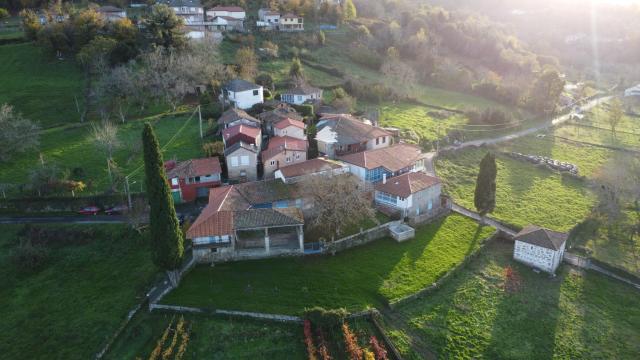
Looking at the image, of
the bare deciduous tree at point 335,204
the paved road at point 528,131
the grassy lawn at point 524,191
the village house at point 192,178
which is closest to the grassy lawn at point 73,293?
the village house at point 192,178

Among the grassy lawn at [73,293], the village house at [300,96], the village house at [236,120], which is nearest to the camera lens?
the grassy lawn at [73,293]

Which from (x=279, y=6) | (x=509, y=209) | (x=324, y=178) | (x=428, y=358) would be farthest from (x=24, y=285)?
(x=279, y=6)

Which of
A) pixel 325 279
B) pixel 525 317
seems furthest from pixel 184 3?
pixel 525 317

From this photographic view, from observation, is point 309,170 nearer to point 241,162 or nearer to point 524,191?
point 241,162

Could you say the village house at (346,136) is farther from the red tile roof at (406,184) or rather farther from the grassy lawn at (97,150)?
the grassy lawn at (97,150)

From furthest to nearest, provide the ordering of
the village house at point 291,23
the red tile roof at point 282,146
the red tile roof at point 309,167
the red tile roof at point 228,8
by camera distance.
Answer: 1. the village house at point 291,23
2. the red tile roof at point 228,8
3. the red tile roof at point 282,146
4. the red tile roof at point 309,167

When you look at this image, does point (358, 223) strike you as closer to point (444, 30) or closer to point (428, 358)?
point (428, 358)

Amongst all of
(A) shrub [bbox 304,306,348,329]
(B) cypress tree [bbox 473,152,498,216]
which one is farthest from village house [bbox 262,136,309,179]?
(A) shrub [bbox 304,306,348,329]
